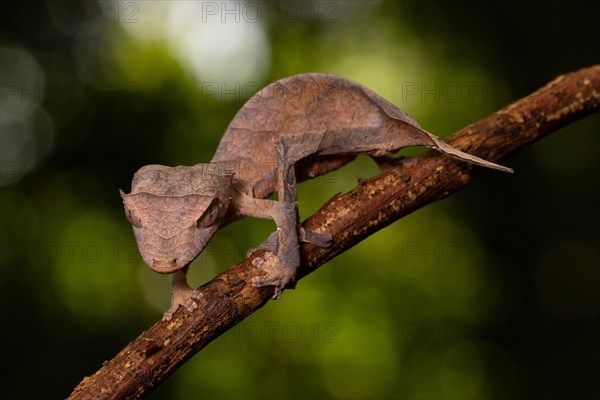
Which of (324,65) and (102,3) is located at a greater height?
(102,3)

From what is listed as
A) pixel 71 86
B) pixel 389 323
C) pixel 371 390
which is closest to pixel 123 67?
pixel 71 86

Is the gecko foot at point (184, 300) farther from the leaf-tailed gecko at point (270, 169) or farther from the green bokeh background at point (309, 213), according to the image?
the green bokeh background at point (309, 213)

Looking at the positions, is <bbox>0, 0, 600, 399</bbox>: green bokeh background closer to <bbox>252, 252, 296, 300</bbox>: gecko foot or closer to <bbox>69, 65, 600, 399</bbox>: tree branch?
<bbox>69, 65, 600, 399</bbox>: tree branch

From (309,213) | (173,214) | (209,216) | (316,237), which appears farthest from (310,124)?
(309,213)

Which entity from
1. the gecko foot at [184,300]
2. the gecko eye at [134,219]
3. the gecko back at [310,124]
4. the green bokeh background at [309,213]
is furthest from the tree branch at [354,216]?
the green bokeh background at [309,213]

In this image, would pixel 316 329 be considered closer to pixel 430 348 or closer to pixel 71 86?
pixel 430 348

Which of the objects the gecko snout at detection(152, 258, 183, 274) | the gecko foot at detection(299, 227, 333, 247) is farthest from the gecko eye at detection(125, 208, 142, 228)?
the gecko foot at detection(299, 227, 333, 247)
